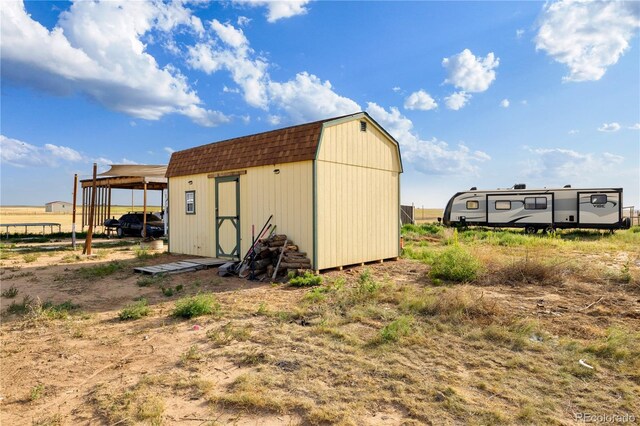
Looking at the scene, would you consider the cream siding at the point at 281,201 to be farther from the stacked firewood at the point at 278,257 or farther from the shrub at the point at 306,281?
the shrub at the point at 306,281

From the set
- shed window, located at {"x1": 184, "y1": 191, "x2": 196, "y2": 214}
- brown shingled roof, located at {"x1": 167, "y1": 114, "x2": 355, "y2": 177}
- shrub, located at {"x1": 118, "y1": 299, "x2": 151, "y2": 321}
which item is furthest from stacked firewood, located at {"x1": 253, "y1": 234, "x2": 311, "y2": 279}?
shed window, located at {"x1": 184, "y1": 191, "x2": 196, "y2": 214}

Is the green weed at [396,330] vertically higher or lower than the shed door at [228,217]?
lower

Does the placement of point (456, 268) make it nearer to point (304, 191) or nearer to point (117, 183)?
point (304, 191)

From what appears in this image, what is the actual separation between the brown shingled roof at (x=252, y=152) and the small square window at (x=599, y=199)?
636 inches

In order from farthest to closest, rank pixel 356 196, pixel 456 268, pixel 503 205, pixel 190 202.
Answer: pixel 503 205, pixel 190 202, pixel 356 196, pixel 456 268

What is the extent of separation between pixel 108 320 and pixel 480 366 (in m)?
5.29

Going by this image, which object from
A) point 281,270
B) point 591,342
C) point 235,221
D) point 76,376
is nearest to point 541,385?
point 591,342

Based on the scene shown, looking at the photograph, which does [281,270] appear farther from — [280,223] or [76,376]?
[76,376]

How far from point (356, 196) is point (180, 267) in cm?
499

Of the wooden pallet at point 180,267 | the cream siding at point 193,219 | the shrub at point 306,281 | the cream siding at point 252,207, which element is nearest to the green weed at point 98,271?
the wooden pallet at point 180,267

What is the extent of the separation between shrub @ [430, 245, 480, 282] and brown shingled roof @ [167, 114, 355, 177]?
3.80 m

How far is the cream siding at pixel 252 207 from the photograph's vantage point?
9.34m

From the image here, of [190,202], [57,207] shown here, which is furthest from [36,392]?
[57,207]

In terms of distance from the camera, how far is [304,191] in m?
9.29
